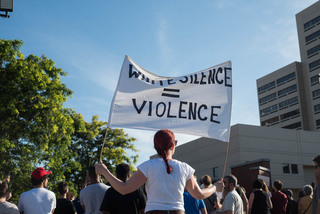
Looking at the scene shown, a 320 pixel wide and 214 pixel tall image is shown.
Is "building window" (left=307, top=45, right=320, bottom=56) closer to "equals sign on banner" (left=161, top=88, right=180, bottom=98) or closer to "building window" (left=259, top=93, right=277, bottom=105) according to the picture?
"building window" (left=259, top=93, right=277, bottom=105)

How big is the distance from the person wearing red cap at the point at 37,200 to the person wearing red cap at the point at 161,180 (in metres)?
2.64

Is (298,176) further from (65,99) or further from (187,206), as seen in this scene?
(187,206)

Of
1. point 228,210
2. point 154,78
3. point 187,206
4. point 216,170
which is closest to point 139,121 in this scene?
point 154,78

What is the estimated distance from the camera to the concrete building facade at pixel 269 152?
51.2 metres

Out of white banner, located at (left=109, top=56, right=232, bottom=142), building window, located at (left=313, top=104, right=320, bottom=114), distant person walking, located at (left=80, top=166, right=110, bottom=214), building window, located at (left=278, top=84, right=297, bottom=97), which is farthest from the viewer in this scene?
building window, located at (left=278, top=84, right=297, bottom=97)

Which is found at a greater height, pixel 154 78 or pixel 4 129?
pixel 4 129

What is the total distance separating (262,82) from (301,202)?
302ft

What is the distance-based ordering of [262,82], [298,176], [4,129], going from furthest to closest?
1. [262,82]
2. [298,176]
3. [4,129]

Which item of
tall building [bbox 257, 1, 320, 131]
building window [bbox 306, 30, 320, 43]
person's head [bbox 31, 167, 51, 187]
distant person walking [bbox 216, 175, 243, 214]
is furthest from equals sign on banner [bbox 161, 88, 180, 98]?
building window [bbox 306, 30, 320, 43]

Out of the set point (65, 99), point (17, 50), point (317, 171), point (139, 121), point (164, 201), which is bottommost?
point (164, 201)

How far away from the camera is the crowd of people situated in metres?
3.40

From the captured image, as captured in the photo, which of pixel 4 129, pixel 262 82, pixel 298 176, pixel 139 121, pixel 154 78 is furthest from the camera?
pixel 262 82

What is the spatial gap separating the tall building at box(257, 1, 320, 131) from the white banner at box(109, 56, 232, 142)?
80117 millimetres

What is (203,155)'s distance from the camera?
56844 millimetres
